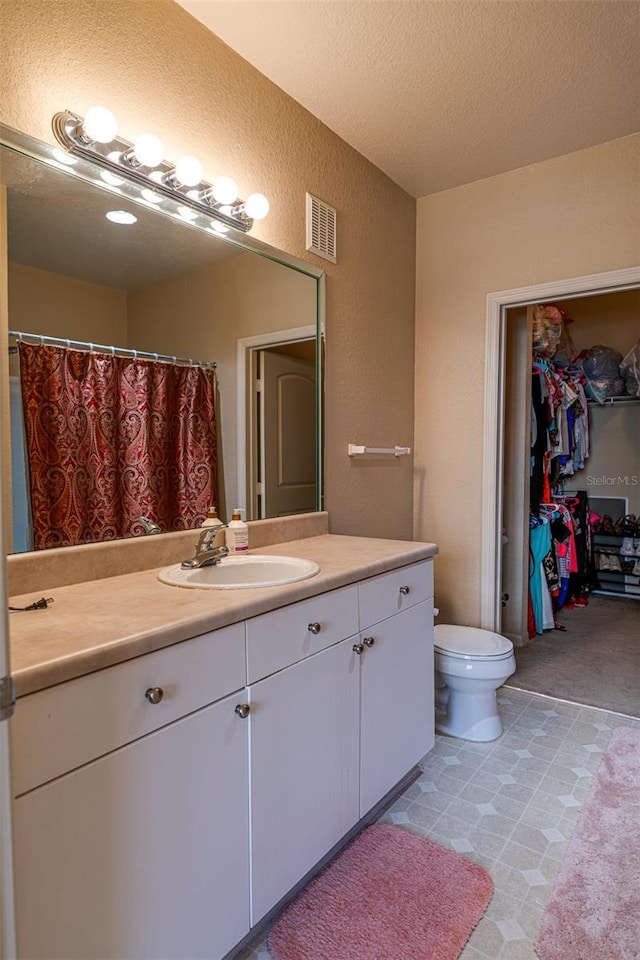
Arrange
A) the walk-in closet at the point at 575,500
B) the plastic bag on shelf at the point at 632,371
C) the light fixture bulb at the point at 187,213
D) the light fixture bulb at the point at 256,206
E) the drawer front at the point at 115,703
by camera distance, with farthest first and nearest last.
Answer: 1. the plastic bag on shelf at the point at 632,371
2. the walk-in closet at the point at 575,500
3. the light fixture bulb at the point at 256,206
4. the light fixture bulb at the point at 187,213
5. the drawer front at the point at 115,703

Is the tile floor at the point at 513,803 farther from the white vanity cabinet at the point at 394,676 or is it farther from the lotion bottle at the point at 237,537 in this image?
the lotion bottle at the point at 237,537

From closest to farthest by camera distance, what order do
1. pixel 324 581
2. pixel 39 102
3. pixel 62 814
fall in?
pixel 62 814 < pixel 39 102 < pixel 324 581

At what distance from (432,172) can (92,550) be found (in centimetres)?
239

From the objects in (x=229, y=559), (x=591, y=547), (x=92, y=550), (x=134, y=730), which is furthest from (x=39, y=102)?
(x=591, y=547)

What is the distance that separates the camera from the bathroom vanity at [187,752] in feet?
2.90

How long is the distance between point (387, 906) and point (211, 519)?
1190 millimetres

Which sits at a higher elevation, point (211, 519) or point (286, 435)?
point (286, 435)

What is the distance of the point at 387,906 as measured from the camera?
145cm

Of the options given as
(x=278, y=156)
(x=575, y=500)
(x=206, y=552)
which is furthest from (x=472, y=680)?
(x=575, y=500)

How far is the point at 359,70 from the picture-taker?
6.44 ft

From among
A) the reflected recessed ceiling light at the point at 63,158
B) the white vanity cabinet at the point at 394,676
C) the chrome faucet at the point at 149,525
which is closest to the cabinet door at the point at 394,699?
the white vanity cabinet at the point at 394,676

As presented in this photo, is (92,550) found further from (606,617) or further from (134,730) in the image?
(606,617)

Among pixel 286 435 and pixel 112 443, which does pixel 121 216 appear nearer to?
pixel 112 443

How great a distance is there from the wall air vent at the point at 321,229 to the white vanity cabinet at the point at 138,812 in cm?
166
